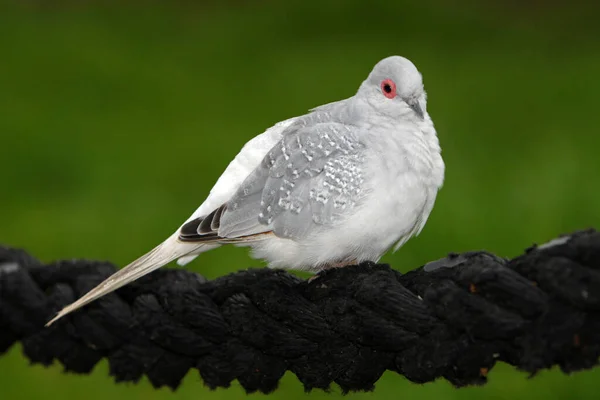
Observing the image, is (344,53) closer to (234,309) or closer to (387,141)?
(387,141)

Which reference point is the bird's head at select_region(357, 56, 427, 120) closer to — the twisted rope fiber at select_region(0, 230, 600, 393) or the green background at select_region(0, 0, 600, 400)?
the twisted rope fiber at select_region(0, 230, 600, 393)

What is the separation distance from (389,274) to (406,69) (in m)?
0.59

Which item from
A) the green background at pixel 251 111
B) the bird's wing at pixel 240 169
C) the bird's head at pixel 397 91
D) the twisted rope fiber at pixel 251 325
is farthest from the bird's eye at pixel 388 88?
the green background at pixel 251 111

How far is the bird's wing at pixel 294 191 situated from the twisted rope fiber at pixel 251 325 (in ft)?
0.66

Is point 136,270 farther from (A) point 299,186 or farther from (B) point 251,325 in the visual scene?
(A) point 299,186

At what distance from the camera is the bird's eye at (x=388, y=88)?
2.35 meters

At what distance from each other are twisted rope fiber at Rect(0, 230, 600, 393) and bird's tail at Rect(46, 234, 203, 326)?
0.08 ft

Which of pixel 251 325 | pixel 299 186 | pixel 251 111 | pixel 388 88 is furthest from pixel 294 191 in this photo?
pixel 251 111

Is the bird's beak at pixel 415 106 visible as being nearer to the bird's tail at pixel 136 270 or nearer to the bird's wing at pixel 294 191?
the bird's wing at pixel 294 191

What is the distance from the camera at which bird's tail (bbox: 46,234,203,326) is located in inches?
76.6

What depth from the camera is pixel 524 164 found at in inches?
183

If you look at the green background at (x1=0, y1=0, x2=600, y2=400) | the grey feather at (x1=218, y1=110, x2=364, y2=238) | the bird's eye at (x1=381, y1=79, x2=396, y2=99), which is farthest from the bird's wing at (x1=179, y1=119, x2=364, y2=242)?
the green background at (x1=0, y1=0, x2=600, y2=400)

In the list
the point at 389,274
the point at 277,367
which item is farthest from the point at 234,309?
the point at 389,274

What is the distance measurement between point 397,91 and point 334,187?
0.26 metres
